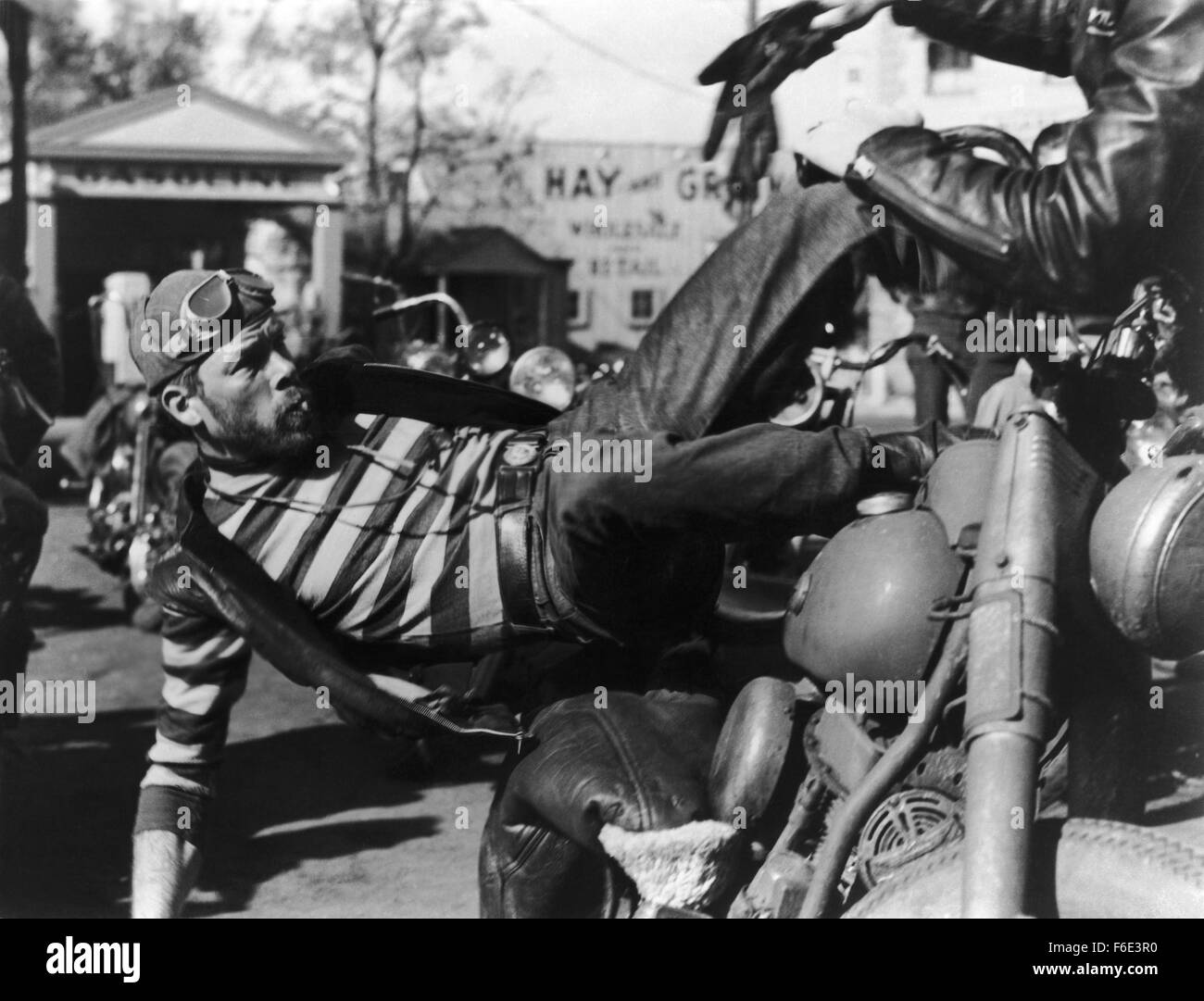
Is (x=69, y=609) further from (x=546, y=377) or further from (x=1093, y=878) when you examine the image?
(x=1093, y=878)

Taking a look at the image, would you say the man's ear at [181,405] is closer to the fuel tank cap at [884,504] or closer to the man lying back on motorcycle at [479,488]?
the man lying back on motorcycle at [479,488]

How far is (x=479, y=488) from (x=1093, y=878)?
4.33 feet

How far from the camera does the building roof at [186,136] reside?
16125 millimetres

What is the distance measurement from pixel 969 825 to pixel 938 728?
0.26m

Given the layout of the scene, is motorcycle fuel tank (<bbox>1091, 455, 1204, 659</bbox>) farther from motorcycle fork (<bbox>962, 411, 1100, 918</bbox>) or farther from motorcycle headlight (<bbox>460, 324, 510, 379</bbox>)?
motorcycle headlight (<bbox>460, 324, 510, 379</bbox>)

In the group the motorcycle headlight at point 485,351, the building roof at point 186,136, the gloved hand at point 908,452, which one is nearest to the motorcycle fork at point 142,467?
the motorcycle headlight at point 485,351

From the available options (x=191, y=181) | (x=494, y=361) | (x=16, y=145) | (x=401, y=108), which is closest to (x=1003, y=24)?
(x=494, y=361)

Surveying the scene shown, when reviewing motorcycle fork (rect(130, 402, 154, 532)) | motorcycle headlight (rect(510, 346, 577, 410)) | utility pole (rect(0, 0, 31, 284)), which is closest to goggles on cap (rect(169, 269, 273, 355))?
utility pole (rect(0, 0, 31, 284))

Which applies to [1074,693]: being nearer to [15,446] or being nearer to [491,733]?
[491,733]

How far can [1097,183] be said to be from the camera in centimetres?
219

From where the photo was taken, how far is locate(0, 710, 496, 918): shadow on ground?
4461mm

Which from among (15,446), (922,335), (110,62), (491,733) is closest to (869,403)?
(110,62)

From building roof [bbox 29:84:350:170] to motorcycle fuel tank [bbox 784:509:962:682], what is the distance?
14.4m

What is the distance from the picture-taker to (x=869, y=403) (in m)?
23.6
